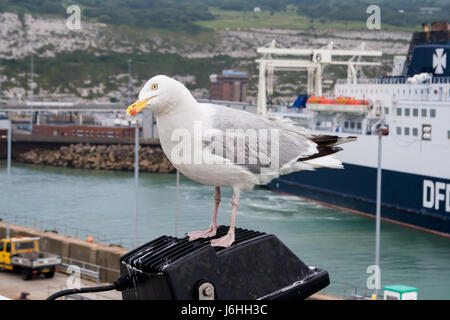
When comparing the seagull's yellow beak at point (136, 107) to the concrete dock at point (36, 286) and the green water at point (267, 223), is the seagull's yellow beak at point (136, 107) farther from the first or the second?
Result: the green water at point (267, 223)

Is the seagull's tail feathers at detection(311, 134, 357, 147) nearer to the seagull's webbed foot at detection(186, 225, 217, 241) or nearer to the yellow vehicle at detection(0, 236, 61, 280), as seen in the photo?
the seagull's webbed foot at detection(186, 225, 217, 241)

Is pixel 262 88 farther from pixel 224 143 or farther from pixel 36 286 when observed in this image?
pixel 224 143

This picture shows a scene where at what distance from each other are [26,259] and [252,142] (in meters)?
14.4

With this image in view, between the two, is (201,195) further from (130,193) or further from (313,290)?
(313,290)

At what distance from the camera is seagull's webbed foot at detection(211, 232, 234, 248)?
10.5 ft

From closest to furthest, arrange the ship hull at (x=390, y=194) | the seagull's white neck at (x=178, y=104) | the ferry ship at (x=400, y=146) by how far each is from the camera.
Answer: the seagull's white neck at (x=178, y=104) < the ship hull at (x=390, y=194) < the ferry ship at (x=400, y=146)

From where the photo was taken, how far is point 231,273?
9.97ft

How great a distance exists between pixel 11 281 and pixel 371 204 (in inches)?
603

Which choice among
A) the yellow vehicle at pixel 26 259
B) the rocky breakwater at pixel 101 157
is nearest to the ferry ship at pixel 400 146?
the rocky breakwater at pixel 101 157

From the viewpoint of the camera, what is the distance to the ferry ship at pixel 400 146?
25.9 meters

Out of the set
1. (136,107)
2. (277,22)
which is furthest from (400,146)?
(277,22)

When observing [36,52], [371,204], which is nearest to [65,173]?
[371,204]

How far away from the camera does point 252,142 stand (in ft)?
11.6

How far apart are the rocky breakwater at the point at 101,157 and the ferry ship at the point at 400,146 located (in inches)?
468
